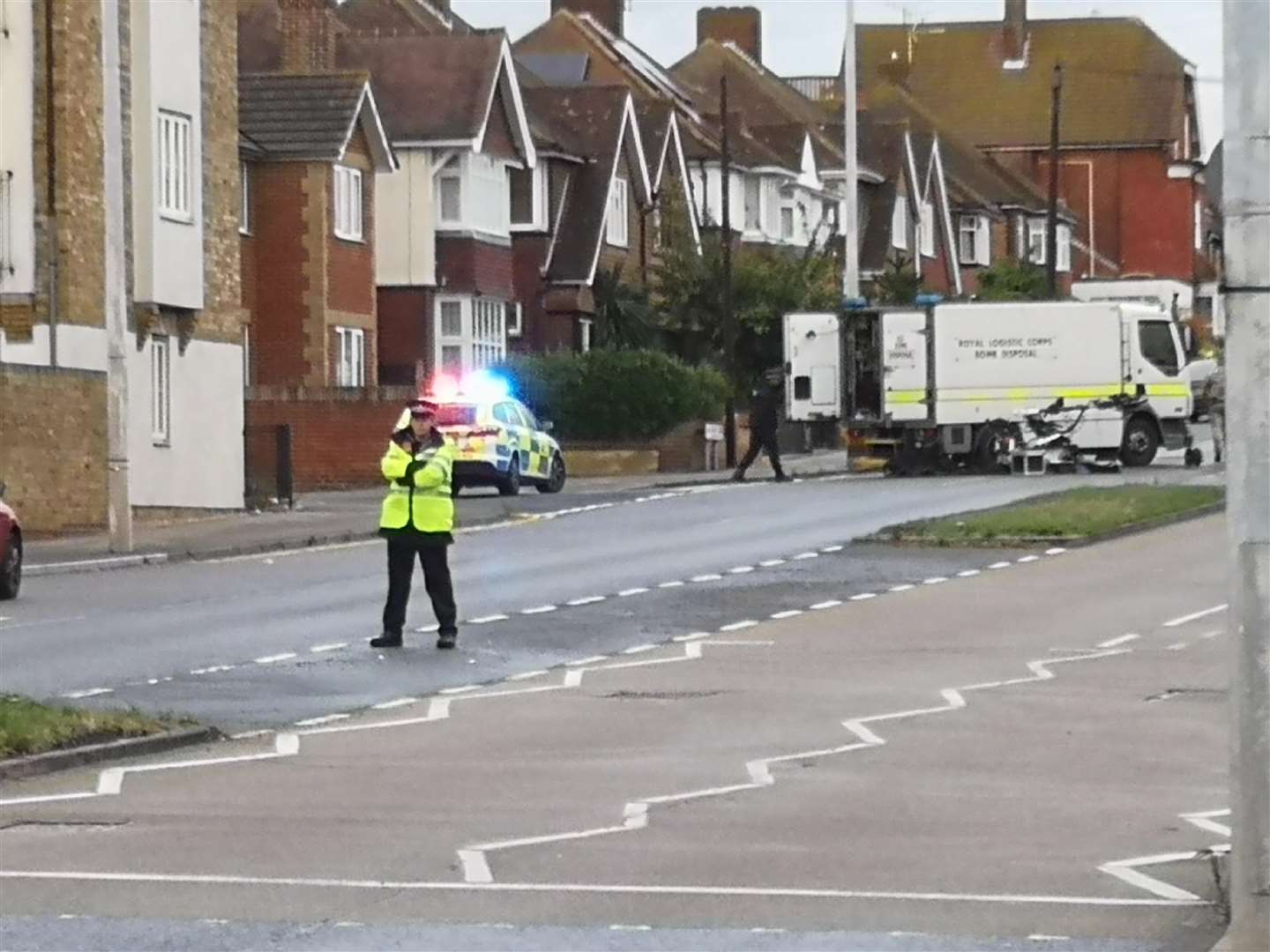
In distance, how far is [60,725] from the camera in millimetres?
15695

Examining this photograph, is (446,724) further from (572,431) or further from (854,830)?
(572,431)

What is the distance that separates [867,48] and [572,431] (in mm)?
68315

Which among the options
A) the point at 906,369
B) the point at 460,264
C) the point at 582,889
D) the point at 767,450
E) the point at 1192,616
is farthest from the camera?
the point at 460,264

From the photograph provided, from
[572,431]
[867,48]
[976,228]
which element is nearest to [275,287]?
[572,431]

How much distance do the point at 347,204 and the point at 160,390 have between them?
560 inches

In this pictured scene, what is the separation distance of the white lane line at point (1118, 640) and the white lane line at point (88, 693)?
753 cm

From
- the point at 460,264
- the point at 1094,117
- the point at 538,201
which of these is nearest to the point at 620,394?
the point at 460,264

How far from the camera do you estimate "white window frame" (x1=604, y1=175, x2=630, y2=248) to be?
6712cm

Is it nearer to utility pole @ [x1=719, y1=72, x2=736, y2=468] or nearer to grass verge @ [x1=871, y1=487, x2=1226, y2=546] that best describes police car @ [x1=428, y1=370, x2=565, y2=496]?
grass verge @ [x1=871, y1=487, x2=1226, y2=546]

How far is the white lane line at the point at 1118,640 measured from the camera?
73.7ft

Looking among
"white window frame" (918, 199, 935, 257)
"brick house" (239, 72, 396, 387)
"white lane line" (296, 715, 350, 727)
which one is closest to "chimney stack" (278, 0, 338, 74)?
"brick house" (239, 72, 396, 387)

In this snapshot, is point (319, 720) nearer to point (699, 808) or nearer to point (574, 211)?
point (699, 808)

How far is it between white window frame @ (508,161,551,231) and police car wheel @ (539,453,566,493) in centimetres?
1958

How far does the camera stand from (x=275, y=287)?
53.9 m
